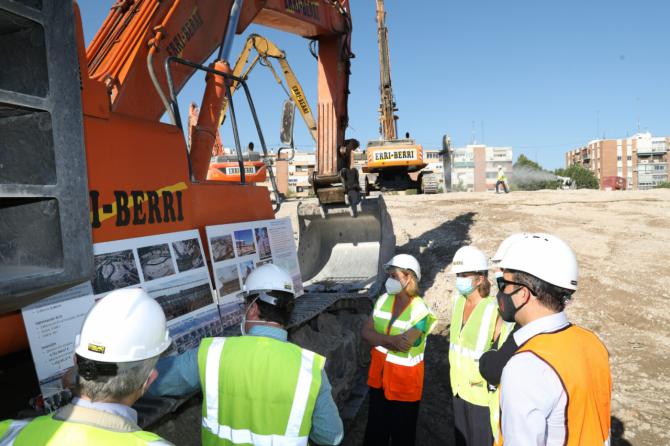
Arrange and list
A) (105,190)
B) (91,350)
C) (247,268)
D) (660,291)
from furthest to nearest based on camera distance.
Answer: (660,291) → (247,268) → (105,190) → (91,350)

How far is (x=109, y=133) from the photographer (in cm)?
305

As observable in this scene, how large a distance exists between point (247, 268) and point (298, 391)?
241 centimetres

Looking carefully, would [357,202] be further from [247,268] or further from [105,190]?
[105,190]

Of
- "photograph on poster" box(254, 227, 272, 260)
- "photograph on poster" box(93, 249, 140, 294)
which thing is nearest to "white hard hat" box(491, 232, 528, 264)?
"photograph on poster" box(93, 249, 140, 294)

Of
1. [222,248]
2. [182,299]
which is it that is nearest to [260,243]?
[222,248]

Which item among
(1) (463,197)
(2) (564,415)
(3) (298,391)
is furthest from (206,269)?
(1) (463,197)

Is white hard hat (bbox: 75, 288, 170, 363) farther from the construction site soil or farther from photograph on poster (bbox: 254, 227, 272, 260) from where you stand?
photograph on poster (bbox: 254, 227, 272, 260)

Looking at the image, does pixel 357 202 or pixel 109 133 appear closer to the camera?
pixel 109 133

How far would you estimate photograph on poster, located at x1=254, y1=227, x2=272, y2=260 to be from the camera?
4.62 m

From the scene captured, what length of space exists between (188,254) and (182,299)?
1.03ft

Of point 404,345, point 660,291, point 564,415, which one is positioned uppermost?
point 564,415

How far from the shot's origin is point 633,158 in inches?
3671

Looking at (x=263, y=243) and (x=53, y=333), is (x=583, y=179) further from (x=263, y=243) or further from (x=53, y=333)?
(x=53, y=333)

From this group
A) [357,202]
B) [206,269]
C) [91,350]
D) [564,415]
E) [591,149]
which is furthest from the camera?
[591,149]
